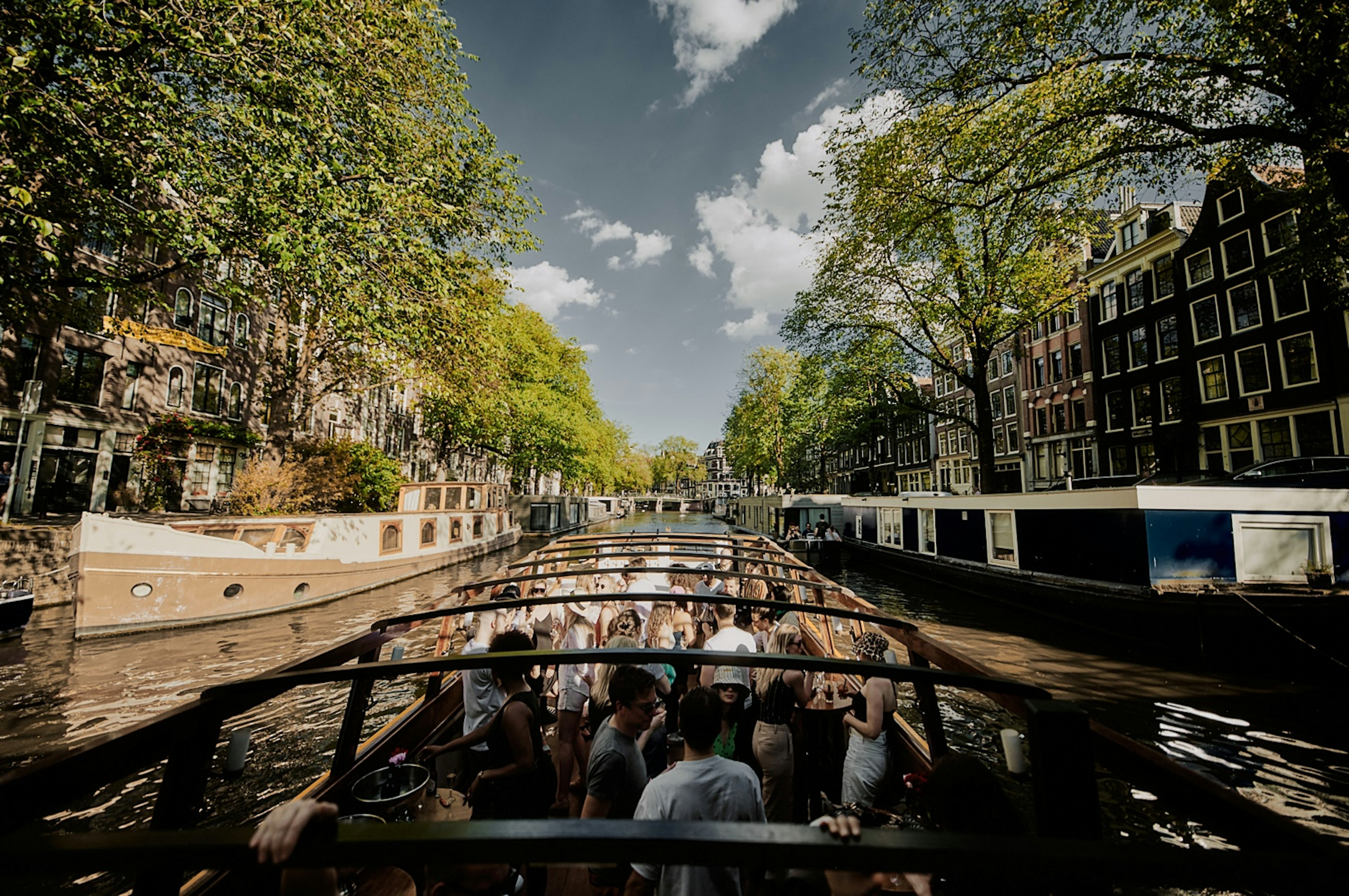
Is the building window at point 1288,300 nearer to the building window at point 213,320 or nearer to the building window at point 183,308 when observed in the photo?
the building window at point 183,308

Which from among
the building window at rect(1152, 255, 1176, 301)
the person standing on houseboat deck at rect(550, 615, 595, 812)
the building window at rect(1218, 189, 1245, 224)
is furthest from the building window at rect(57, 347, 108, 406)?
the building window at rect(1152, 255, 1176, 301)

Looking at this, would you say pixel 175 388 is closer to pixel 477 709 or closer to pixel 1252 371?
pixel 477 709

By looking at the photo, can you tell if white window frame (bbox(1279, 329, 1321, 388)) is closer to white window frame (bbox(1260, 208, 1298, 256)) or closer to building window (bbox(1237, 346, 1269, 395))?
building window (bbox(1237, 346, 1269, 395))

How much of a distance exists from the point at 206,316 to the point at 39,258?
670 inches

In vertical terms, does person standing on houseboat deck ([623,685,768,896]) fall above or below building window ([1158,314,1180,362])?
below

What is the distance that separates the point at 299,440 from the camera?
23.6m

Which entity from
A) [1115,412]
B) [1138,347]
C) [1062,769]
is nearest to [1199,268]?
[1138,347]

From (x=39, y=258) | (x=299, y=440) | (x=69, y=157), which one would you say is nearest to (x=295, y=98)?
(x=69, y=157)

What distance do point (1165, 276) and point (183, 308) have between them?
151 feet

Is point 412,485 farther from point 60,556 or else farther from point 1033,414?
point 1033,414

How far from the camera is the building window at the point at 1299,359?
63.9 feet

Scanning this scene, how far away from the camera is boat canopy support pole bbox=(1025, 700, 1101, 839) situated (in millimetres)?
1711

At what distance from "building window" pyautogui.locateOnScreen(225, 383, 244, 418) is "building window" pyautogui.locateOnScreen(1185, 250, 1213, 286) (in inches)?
1809

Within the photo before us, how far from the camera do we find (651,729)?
13.4ft
